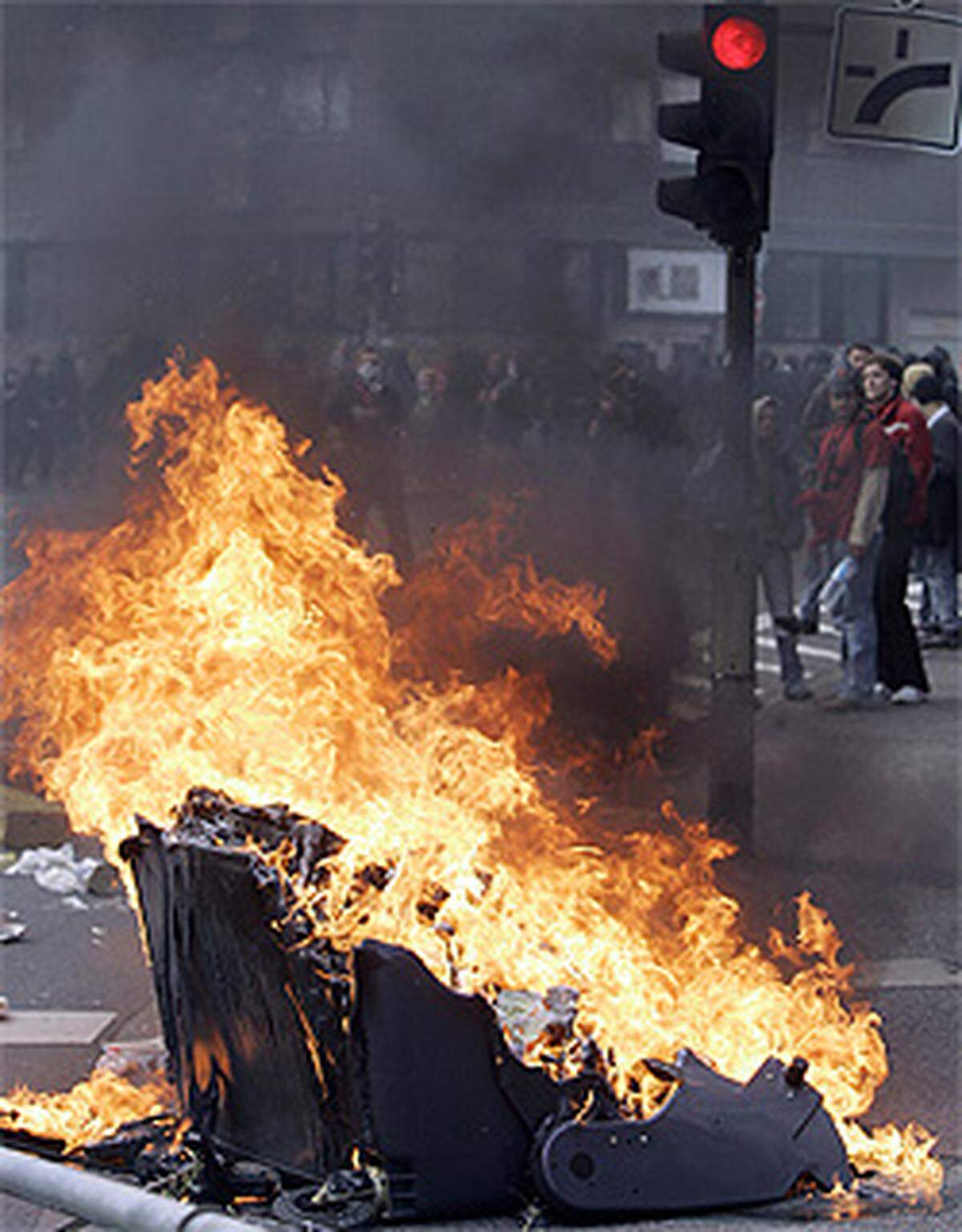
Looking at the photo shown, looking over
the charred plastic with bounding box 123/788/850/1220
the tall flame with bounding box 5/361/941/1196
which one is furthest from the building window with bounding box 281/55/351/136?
the charred plastic with bounding box 123/788/850/1220

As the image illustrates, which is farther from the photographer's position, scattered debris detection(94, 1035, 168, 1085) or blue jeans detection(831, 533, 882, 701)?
blue jeans detection(831, 533, 882, 701)

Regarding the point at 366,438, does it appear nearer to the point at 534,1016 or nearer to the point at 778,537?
the point at 778,537

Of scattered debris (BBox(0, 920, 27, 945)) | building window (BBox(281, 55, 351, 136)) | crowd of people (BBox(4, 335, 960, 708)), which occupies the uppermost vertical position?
building window (BBox(281, 55, 351, 136))

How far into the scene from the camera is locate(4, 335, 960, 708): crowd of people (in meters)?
11.0

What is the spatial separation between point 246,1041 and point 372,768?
0.73m

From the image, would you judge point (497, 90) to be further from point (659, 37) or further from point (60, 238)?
point (659, 37)

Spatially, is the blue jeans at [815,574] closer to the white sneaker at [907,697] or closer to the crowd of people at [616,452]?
the crowd of people at [616,452]

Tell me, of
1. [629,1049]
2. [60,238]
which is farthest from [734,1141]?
[60,238]

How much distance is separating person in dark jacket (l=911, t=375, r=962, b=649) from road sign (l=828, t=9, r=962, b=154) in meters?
3.92

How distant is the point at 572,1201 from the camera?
400 centimetres

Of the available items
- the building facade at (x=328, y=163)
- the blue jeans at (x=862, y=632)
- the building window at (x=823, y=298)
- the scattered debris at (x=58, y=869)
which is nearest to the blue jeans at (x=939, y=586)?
the blue jeans at (x=862, y=632)

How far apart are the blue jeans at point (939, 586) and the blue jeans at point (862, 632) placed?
1813mm

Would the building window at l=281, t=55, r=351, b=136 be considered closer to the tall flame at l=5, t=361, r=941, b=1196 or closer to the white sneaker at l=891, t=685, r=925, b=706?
the white sneaker at l=891, t=685, r=925, b=706

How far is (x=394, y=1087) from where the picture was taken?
156 inches
